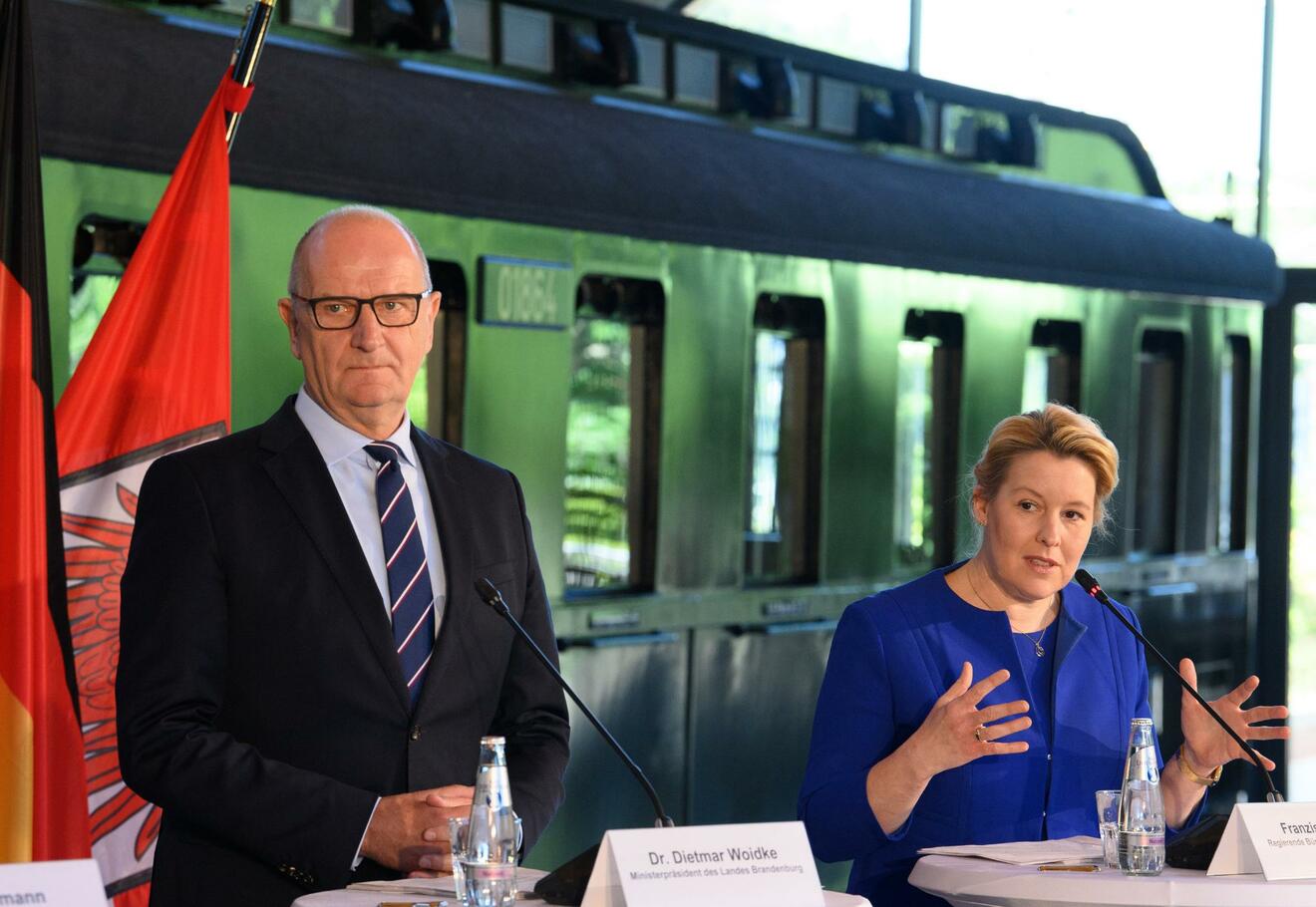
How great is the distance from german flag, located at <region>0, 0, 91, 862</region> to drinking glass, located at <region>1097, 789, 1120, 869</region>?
1813 millimetres

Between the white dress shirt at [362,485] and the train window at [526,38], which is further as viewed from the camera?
the train window at [526,38]

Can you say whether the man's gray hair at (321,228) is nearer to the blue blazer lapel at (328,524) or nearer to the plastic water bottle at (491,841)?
the blue blazer lapel at (328,524)

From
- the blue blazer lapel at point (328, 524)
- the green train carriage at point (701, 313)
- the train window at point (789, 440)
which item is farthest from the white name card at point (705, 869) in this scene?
the train window at point (789, 440)

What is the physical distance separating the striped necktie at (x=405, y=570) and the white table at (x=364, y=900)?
32 cm

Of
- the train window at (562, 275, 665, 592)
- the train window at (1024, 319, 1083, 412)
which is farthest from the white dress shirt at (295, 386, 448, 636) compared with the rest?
the train window at (1024, 319, 1083, 412)

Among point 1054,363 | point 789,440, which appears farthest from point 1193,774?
point 1054,363

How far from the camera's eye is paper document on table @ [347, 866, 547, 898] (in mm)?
2637

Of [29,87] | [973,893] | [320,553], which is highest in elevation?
[29,87]

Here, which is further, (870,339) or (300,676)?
(870,339)

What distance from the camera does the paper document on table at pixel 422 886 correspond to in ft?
8.65

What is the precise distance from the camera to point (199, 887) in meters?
2.81

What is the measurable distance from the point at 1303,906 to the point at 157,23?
→ 10.0 ft

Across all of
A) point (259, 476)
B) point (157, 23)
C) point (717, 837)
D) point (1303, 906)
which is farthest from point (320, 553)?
point (157, 23)

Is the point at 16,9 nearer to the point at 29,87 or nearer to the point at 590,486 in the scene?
the point at 29,87
